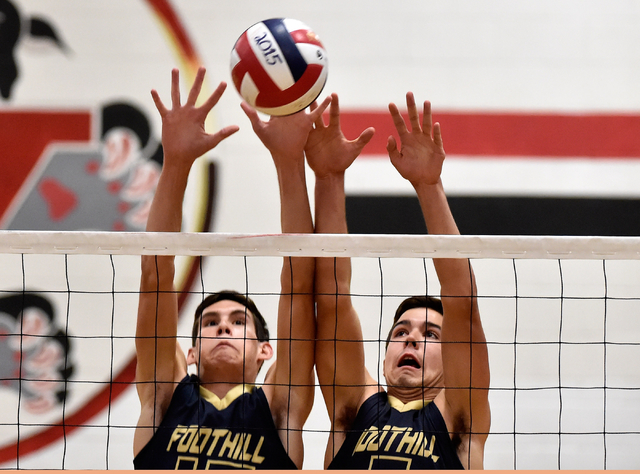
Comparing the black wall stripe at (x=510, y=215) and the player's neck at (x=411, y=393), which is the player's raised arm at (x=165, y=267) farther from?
the black wall stripe at (x=510, y=215)

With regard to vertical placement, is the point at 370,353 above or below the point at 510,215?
below

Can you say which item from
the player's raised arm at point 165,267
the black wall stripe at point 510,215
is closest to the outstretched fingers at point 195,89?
the player's raised arm at point 165,267

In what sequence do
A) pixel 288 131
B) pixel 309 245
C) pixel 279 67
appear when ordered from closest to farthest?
pixel 279 67, pixel 309 245, pixel 288 131

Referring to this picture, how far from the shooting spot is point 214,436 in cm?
232

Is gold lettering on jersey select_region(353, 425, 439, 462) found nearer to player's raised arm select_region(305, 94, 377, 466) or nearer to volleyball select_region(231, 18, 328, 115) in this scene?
player's raised arm select_region(305, 94, 377, 466)

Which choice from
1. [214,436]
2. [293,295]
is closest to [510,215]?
[293,295]

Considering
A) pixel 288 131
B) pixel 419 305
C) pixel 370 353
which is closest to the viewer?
pixel 288 131

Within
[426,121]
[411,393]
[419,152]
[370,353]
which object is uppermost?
[426,121]

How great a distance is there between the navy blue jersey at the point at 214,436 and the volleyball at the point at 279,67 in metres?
1.07

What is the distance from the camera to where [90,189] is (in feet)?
13.0

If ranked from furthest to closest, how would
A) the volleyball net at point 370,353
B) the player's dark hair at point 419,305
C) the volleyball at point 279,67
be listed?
the volleyball net at point 370,353, the player's dark hair at point 419,305, the volleyball at point 279,67

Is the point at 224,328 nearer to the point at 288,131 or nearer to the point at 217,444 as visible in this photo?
the point at 217,444

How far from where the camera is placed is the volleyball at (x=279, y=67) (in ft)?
6.91

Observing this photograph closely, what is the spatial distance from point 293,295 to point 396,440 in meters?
0.65
